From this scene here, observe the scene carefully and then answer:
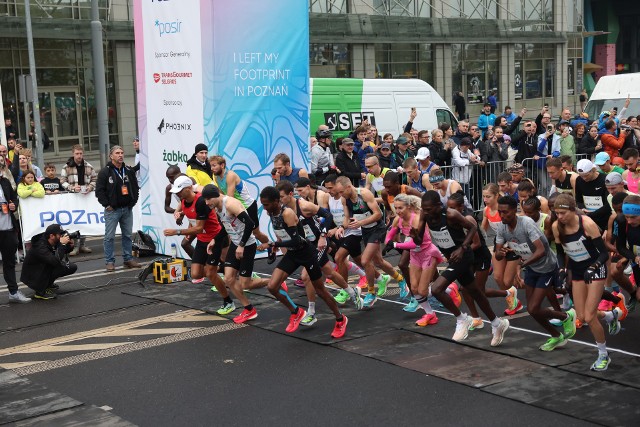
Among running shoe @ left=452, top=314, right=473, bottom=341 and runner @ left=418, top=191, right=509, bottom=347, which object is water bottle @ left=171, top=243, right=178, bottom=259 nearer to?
runner @ left=418, top=191, right=509, bottom=347

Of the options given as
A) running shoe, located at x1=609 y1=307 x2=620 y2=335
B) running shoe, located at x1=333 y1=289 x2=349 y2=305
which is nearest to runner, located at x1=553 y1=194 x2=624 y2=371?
running shoe, located at x1=609 y1=307 x2=620 y2=335

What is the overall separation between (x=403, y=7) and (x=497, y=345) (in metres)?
32.1

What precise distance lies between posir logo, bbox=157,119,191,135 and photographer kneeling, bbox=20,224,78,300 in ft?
9.85

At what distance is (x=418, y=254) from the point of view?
10.9 m

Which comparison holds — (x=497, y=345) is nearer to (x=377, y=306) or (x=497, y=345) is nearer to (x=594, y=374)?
(x=594, y=374)

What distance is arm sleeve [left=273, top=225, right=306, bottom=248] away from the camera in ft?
34.0

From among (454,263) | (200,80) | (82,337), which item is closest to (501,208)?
(454,263)

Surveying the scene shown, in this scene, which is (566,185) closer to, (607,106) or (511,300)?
(511,300)

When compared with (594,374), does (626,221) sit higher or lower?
higher

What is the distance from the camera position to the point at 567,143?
19.0 m

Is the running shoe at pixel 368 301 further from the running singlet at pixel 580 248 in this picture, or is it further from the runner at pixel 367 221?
the running singlet at pixel 580 248

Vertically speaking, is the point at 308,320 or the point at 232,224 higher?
the point at 232,224

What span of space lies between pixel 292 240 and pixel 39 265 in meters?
4.32

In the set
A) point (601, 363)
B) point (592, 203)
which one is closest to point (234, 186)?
point (592, 203)
